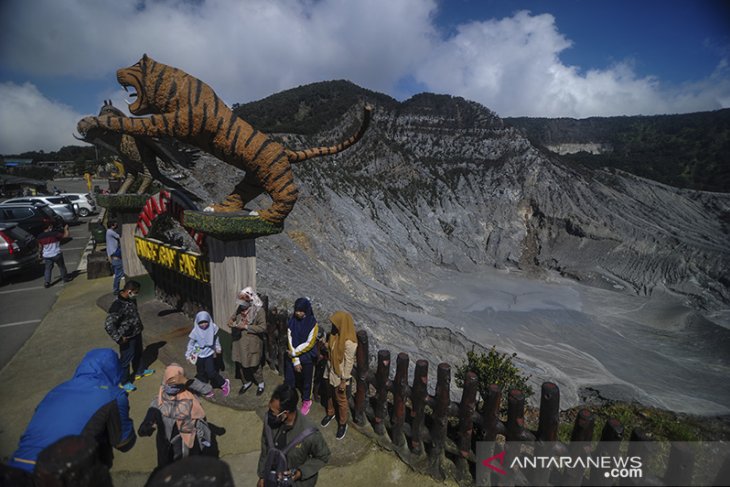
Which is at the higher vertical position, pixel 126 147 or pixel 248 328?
pixel 126 147

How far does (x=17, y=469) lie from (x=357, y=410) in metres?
3.12

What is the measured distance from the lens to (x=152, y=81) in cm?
493

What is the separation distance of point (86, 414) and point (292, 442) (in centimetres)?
177

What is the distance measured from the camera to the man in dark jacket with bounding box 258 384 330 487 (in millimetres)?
2980

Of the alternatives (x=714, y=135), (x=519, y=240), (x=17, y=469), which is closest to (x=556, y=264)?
(x=519, y=240)

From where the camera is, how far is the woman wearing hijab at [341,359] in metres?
4.15

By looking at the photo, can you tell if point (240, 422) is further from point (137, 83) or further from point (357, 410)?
point (137, 83)

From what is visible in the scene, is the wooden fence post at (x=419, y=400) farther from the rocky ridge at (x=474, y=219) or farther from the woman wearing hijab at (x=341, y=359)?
the rocky ridge at (x=474, y=219)

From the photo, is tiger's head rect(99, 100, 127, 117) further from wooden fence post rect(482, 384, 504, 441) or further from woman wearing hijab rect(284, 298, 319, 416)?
wooden fence post rect(482, 384, 504, 441)

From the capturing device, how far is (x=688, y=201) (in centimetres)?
4162

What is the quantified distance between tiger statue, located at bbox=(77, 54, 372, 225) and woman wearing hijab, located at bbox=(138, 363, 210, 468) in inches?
94.8

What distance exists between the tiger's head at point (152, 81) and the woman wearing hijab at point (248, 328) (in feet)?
9.62

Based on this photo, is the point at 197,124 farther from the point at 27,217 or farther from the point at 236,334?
the point at 27,217

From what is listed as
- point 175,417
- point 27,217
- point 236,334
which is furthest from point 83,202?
point 175,417
